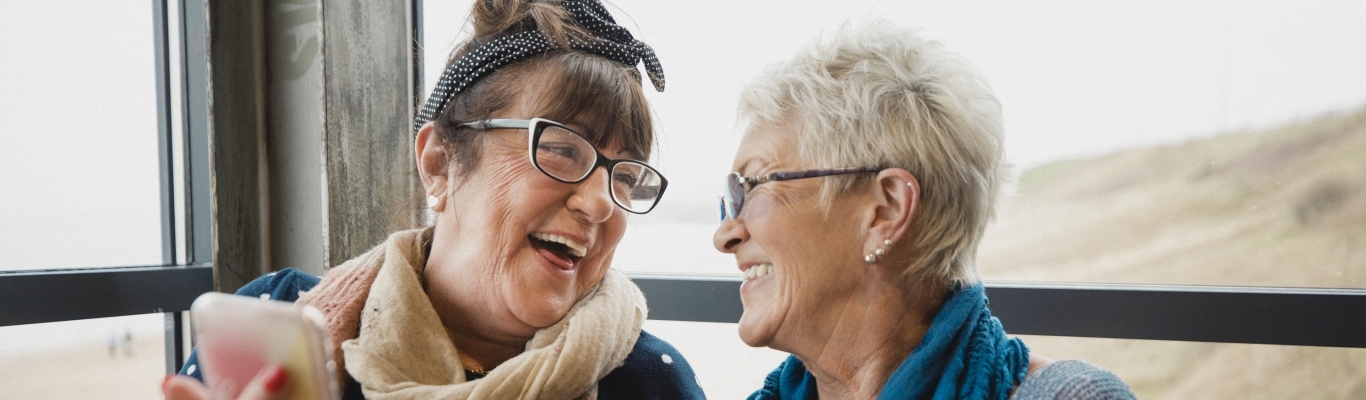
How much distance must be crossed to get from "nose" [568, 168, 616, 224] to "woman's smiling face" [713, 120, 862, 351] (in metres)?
0.26

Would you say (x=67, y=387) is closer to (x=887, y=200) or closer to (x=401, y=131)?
(x=401, y=131)

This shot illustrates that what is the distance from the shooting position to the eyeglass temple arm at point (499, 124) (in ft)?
4.74

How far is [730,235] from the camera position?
1410mm

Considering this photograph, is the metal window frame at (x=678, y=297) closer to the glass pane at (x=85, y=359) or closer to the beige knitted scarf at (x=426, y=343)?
the glass pane at (x=85, y=359)

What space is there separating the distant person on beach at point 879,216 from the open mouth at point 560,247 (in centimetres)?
32

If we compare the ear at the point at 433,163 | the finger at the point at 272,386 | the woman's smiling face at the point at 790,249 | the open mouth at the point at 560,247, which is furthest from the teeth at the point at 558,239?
the finger at the point at 272,386

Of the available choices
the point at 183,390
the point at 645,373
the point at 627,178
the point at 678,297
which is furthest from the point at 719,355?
the point at 183,390

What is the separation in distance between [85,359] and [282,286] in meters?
1.06

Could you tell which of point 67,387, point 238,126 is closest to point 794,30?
point 238,126

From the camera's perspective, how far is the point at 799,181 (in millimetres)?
1310

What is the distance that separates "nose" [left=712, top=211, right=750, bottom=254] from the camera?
140cm

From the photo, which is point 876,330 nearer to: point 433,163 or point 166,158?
point 433,163

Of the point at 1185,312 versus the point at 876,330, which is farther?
the point at 1185,312

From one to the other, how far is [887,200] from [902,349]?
259 millimetres
